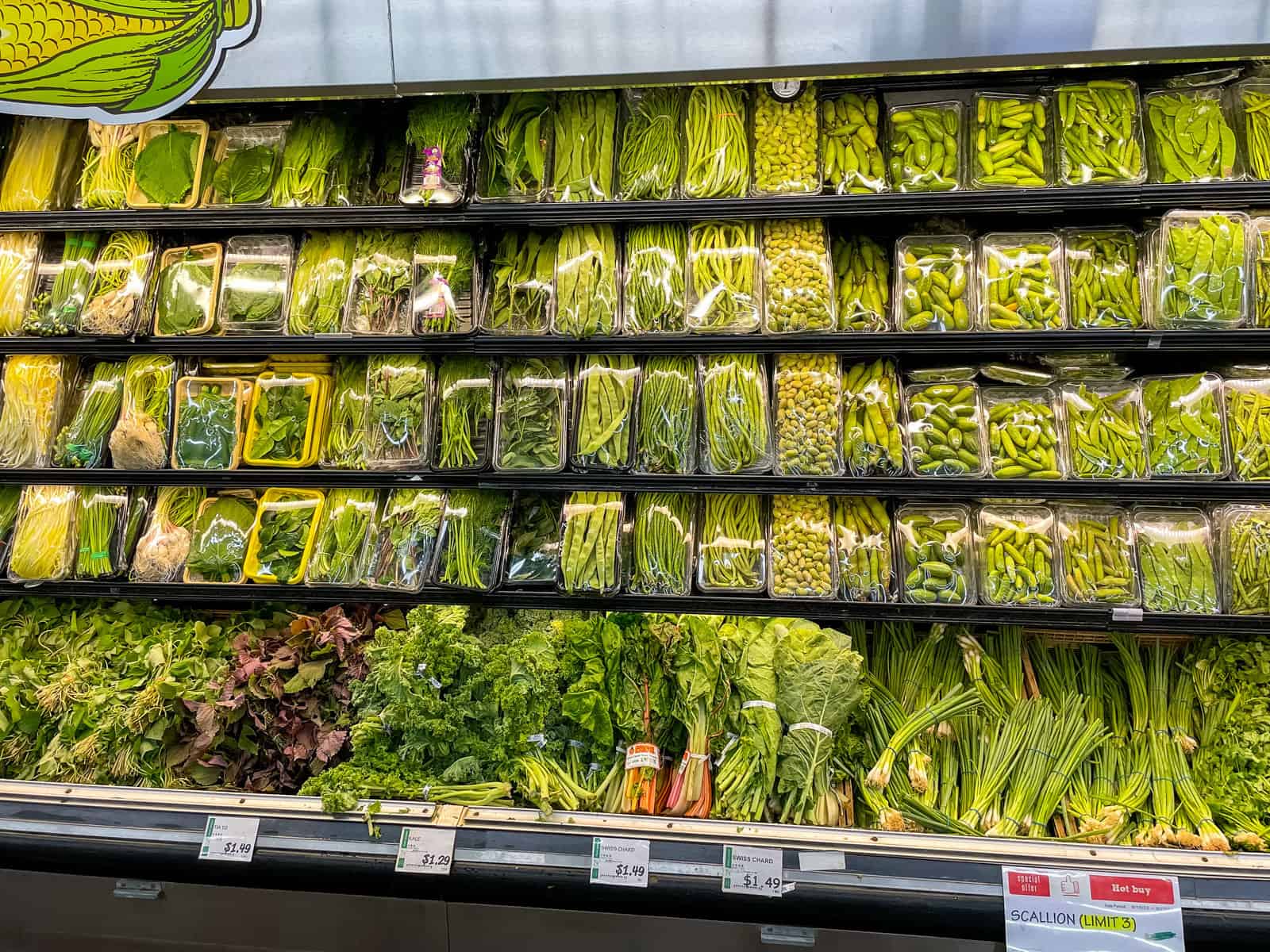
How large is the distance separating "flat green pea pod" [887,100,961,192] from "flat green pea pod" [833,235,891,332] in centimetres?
27

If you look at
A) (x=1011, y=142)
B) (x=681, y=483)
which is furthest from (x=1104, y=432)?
(x=681, y=483)

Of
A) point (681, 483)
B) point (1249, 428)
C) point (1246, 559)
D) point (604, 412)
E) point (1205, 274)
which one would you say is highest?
point (1205, 274)

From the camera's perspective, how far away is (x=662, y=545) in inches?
107

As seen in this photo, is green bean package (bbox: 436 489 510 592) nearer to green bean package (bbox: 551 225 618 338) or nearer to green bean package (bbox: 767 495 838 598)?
green bean package (bbox: 551 225 618 338)

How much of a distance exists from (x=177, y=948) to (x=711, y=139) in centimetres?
281

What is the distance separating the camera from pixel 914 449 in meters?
2.60

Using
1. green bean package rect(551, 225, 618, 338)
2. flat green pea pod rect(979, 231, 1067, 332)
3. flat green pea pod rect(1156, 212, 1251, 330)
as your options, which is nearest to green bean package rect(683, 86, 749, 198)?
green bean package rect(551, 225, 618, 338)

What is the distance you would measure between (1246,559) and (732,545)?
1511mm

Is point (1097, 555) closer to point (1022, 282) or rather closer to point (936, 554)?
point (936, 554)

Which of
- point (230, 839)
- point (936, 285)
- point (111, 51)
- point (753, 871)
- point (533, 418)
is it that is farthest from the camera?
point (533, 418)

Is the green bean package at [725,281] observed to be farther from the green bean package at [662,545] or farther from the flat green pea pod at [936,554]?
the flat green pea pod at [936,554]

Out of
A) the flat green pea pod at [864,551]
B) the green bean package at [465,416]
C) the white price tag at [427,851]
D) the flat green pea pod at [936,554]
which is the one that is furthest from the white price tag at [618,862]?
the green bean package at [465,416]

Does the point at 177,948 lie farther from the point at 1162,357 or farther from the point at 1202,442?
the point at 1162,357

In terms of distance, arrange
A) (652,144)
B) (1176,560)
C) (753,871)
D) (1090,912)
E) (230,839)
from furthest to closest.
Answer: (652,144), (1176,560), (230,839), (753,871), (1090,912)
